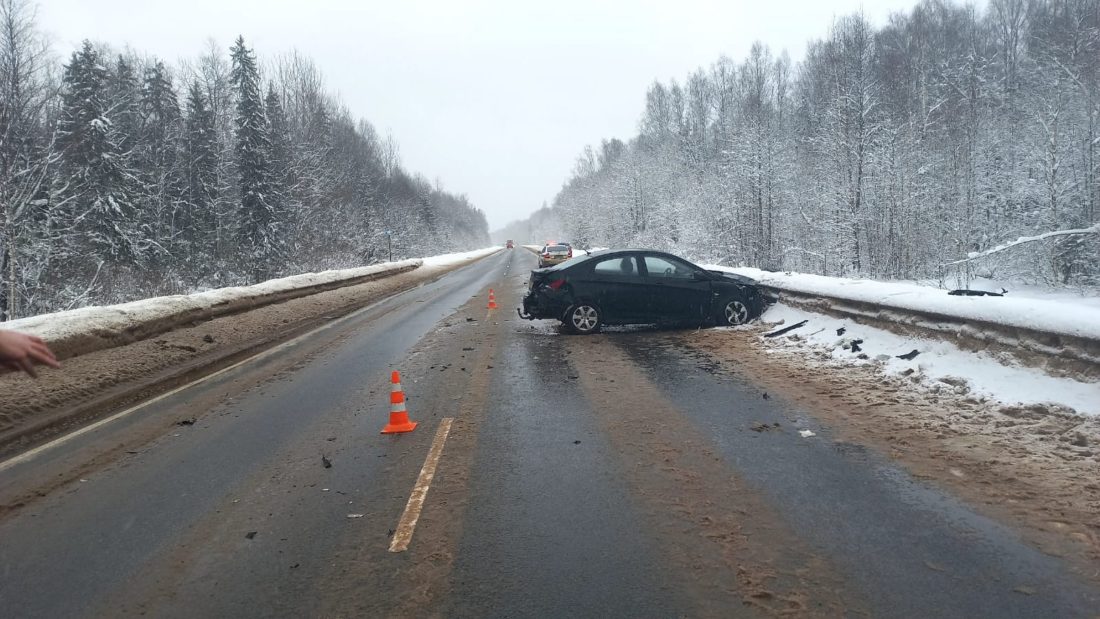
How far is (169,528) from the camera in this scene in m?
3.71

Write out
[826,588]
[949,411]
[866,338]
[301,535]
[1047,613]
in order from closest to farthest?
[1047,613] < [826,588] < [301,535] < [949,411] < [866,338]

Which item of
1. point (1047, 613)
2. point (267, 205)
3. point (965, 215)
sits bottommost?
point (1047, 613)

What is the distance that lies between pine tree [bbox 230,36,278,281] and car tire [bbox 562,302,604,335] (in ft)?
111

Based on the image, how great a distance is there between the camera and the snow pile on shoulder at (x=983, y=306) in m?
5.41

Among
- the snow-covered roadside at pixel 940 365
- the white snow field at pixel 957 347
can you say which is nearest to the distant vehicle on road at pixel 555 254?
the white snow field at pixel 957 347

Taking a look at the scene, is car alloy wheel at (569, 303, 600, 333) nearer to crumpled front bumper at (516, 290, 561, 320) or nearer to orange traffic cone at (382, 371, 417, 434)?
crumpled front bumper at (516, 290, 561, 320)

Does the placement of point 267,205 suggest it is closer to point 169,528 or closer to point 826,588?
point 169,528

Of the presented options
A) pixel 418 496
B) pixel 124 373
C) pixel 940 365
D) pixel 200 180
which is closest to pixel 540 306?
pixel 940 365

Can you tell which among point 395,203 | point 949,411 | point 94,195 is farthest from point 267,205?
point 949,411

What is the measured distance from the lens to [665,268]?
1107 centimetres

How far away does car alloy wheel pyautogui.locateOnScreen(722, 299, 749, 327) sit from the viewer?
36.8ft

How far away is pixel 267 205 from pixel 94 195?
9529mm

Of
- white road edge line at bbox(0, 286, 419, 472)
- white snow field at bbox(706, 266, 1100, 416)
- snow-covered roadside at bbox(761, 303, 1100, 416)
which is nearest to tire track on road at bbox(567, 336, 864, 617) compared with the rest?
snow-covered roadside at bbox(761, 303, 1100, 416)

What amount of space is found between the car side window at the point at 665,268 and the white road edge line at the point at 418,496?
6.57m
